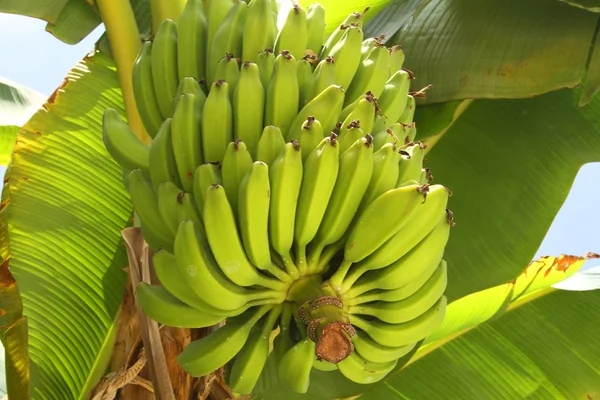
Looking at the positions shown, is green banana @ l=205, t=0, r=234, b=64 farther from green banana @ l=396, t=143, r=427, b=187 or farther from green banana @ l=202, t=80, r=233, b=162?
green banana @ l=396, t=143, r=427, b=187

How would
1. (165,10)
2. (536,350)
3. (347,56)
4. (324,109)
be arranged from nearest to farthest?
(324,109), (347,56), (165,10), (536,350)

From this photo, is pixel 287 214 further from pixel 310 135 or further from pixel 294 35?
pixel 294 35

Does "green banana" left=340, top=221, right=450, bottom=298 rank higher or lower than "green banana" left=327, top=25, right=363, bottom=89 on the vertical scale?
lower

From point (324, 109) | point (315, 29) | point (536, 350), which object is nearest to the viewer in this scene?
point (324, 109)

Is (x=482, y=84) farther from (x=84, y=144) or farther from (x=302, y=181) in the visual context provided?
(x=84, y=144)

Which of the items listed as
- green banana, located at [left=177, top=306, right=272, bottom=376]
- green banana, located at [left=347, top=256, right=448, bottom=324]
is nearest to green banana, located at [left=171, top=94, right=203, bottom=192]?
green banana, located at [left=177, top=306, right=272, bottom=376]

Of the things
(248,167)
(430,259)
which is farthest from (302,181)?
(430,259)

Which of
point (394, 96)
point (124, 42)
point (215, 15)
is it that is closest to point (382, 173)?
point (394, 96)
